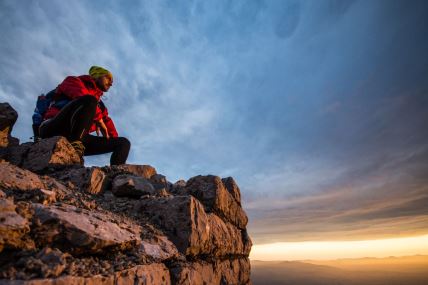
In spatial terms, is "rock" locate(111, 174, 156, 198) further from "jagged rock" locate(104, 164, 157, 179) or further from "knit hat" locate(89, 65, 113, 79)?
"knit hat" locate(89, 65, 113, 79)

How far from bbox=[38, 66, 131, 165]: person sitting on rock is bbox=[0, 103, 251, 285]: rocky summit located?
24.4 inches

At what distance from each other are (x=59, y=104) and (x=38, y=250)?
4121mm

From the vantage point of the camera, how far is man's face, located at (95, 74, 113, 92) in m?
5.96

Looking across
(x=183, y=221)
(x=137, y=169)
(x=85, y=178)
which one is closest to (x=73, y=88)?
(x=85, y=178)

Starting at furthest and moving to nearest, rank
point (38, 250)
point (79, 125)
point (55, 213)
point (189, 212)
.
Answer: point (79, 125) → point (189, 212) → point (55, 213) → point (38, 250)

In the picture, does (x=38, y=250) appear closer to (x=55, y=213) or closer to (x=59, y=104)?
(x=55, y=213)

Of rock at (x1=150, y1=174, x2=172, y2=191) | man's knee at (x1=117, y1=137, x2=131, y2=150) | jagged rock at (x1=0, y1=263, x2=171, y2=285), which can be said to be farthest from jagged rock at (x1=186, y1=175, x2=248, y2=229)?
jagged rock at (x1=0, y1=263, x2=171, y2=285)

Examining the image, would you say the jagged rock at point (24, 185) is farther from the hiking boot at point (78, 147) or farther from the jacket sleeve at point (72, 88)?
the jacket sleeve at point (72, 88)

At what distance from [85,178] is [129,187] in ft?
2.43

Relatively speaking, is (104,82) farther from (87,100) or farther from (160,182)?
(160,182)

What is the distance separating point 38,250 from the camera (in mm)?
1942

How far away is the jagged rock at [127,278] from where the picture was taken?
1683 millimetres

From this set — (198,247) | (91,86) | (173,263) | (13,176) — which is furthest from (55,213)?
(91,86)

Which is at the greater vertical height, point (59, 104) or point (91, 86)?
point (91, 86)
